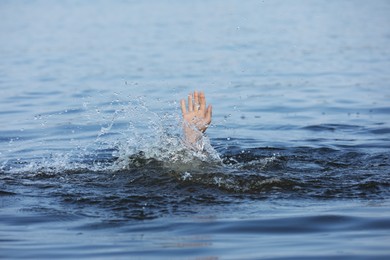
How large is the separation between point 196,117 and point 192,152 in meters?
0.55

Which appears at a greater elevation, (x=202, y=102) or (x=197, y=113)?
(x=202, y=102)

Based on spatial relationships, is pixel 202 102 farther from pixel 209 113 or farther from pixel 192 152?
pixel 192 152

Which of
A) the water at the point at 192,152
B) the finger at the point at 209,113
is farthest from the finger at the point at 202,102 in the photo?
the water at the point at 192,152

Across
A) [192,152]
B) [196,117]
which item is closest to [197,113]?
[196,117]

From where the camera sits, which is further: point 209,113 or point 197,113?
point 197,113

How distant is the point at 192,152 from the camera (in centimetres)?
898

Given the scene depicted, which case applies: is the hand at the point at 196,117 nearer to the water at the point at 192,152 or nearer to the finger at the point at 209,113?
the finger at the point at 209,113

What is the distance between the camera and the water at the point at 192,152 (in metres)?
6.54

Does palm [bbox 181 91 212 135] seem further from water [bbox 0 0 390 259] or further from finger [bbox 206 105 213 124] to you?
water [bbox 0 0 390 259]

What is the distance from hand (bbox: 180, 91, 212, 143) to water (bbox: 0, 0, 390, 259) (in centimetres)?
31

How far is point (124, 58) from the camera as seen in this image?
20.1 metres

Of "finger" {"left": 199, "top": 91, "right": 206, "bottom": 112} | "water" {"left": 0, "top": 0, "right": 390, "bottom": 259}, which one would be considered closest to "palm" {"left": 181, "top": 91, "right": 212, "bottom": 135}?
"finger" {"left": 199, "top": 91, "right": 206, "bottom": 112}

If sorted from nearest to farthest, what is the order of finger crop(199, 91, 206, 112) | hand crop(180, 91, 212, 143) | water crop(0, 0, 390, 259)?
water crop(0, 0, 390, 259), hand crop(180, 91, 212, 143), finger crop(199, 91, 206, 112)

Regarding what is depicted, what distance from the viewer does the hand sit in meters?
9.18
